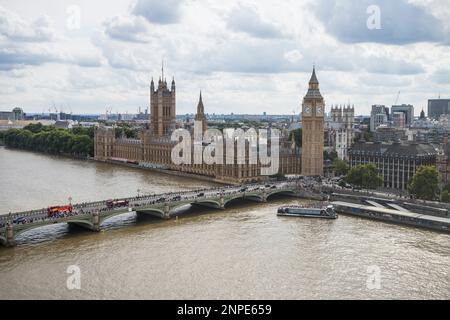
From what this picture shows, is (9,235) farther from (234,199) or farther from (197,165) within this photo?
(197,165)

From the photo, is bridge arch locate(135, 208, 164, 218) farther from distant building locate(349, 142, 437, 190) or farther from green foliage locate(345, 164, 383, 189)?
distant building locate(349, 142, 437, 190)

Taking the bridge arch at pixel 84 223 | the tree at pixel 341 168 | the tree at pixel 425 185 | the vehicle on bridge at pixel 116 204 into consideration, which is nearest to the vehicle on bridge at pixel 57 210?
the bridge arch at pixel 84 223

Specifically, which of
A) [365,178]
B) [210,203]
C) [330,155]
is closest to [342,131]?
[330,155]

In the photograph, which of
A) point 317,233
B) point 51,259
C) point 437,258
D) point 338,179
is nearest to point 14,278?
point 51,259

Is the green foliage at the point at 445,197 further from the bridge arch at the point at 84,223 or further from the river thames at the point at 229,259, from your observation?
the bridge arch at the point at 84,223

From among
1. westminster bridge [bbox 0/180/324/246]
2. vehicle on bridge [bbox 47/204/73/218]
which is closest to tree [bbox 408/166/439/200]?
westminster bridge [bbox 0/180/324/246]

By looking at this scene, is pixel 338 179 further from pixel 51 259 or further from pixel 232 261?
pixel 51 259
